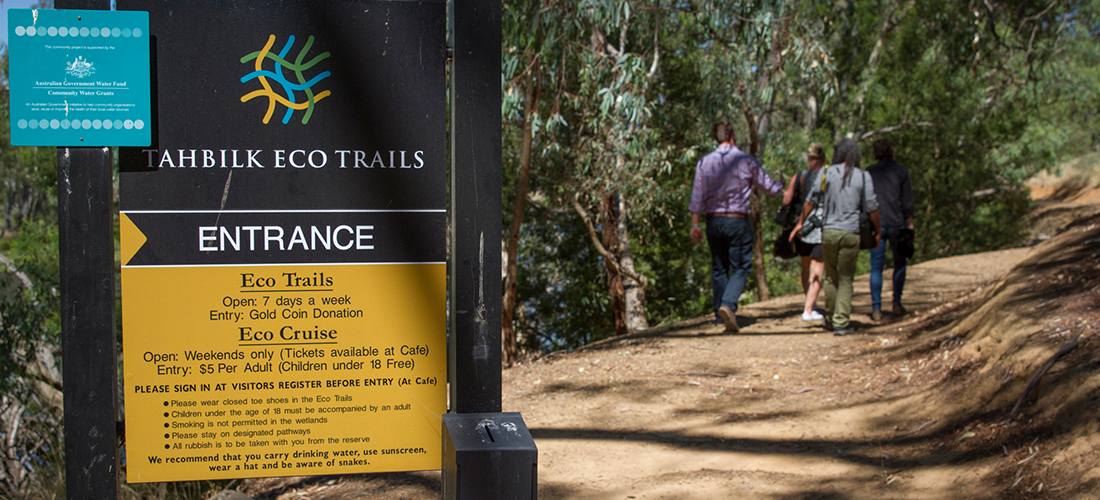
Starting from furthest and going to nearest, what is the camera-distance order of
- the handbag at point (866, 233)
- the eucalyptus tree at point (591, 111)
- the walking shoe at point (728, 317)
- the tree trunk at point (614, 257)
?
1. the tree trunk at point (614, 257)
2. the eucalyptus tree at point (591, 111)
3. the walking shoe at point (728, 317)
4. the handbag at point (866, 233)

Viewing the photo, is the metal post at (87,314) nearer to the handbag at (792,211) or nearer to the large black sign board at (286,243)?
the large black sign board at (286,243)

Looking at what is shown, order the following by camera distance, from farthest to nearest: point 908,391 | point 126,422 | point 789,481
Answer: point 908,391
point 789,481
point 126,422

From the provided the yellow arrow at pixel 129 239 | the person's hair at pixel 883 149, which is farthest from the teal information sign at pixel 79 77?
the person's hair at pixel 883 149

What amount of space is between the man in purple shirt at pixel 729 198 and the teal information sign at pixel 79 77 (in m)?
5.50

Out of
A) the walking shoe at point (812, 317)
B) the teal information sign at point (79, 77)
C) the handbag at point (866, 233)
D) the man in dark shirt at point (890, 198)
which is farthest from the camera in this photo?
the walking shoe at point (812, 317)

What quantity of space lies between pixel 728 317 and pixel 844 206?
1.48 metres

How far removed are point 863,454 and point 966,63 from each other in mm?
13583

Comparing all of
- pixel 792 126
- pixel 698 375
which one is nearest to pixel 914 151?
pixel 792 126

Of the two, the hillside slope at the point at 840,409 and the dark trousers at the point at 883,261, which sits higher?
the dark trousers at the point at 883,261

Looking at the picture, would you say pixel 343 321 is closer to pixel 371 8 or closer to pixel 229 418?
pixel 229 418

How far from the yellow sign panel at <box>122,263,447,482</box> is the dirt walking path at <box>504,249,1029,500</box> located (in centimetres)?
219

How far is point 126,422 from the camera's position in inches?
87.4

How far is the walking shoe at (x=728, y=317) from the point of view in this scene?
760 cm

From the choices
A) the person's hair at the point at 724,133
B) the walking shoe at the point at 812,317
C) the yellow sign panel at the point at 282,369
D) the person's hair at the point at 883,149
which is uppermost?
the person's hair at the point at 724,133
